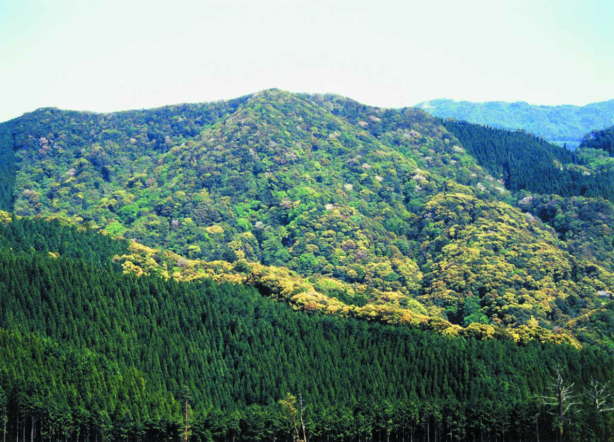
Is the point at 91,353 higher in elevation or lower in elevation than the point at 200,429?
higher

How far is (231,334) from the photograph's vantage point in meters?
195

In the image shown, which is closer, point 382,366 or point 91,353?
point 91,353

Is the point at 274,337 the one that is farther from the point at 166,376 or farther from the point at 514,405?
the point at 514,405

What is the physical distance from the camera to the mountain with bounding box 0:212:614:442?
15012cm

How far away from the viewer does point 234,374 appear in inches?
7146

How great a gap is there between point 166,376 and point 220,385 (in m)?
11.8

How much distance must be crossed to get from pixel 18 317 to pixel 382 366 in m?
77.9

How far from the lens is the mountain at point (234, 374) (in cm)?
15012

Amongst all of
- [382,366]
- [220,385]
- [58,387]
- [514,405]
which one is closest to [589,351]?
[514,405]

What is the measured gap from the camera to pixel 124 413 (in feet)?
491

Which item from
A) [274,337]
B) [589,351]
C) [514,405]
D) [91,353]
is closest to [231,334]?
[274,337]

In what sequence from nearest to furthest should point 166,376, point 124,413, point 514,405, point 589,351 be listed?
point 124,413 < point 514,405 < point 166,376 < point 589,351

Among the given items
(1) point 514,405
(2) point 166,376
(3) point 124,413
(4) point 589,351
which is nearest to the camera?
(3) point 124,413

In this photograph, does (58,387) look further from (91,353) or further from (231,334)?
(231,334)
